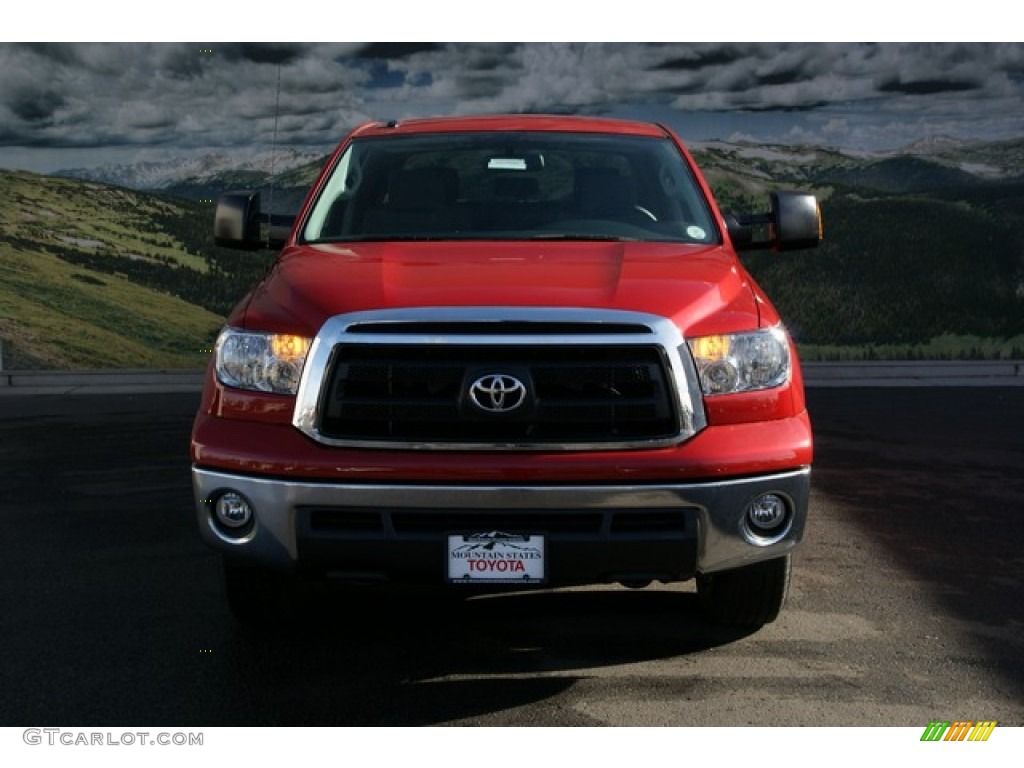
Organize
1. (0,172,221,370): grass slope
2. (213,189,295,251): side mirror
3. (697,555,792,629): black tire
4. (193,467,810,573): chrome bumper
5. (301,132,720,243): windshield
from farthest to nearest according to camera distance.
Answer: (0,172,221,370): grass slope, (213,189,295,251): side mirror, (301,132,720,243): windshield, (697,555,792,629): black tire, (193,467,810,573): chrome bumper

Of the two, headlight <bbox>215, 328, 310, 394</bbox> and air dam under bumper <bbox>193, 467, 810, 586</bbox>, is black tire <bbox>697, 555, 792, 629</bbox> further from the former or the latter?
headlight <bbox>215, 328, 310, 394</bbox>

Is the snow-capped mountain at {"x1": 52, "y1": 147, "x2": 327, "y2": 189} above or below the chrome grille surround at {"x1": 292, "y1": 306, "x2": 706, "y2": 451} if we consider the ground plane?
below

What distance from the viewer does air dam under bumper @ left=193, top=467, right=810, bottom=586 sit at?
4.52 metres

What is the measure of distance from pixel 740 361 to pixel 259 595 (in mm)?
1848

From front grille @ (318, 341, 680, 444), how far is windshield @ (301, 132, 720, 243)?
1309 millimetres

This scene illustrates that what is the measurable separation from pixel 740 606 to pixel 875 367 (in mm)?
10712

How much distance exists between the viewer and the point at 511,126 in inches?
270

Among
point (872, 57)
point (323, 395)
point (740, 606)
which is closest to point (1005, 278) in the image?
point (872, 57)

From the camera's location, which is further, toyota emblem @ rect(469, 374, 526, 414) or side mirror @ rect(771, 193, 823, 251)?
side mirror @ rect(771, 193, 823, 251)
